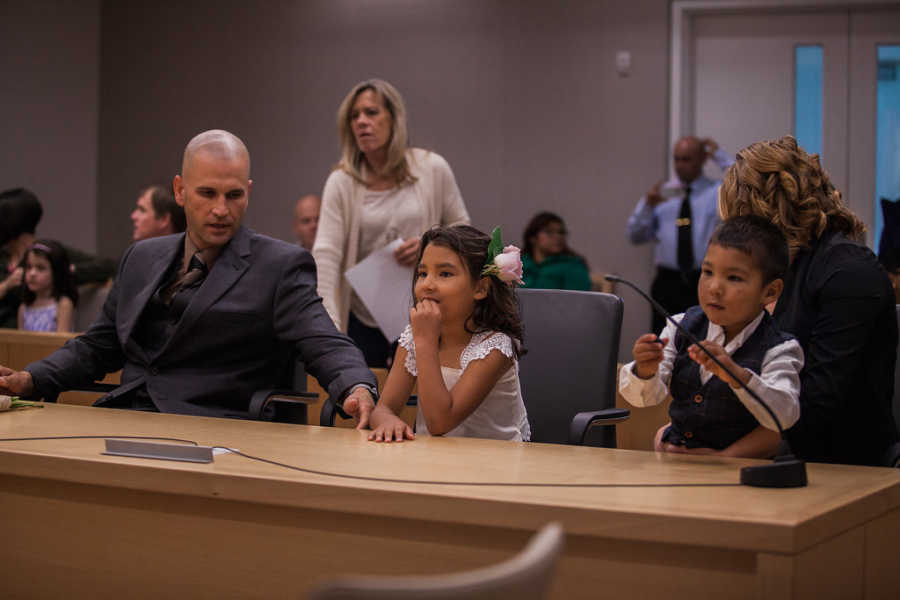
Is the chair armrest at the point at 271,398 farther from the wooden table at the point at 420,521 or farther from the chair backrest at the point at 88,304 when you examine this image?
the chair backrest at the point at 88,304

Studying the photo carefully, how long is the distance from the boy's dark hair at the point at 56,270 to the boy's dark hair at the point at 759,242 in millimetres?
3673

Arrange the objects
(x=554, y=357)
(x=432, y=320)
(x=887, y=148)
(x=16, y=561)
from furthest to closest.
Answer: (x=887, y=148), (x=554, y=357), (x=432, y=320), (x=16, y=561)

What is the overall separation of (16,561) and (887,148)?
5.75 metres

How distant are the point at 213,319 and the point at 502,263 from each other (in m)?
0.80

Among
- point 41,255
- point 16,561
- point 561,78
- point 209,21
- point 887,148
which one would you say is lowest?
point 16,561

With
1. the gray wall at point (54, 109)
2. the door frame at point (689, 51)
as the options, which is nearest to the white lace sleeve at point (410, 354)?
the door frame at point (689, 51)

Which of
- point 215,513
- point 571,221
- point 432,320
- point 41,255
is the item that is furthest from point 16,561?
point 571,221

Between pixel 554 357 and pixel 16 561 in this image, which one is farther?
pixel 554 357

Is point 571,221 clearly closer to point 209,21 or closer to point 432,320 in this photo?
point 209,21

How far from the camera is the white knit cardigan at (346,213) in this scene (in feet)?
12.5

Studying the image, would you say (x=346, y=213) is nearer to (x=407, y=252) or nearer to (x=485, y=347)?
(x=407, y=252)

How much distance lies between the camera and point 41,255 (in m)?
4.97

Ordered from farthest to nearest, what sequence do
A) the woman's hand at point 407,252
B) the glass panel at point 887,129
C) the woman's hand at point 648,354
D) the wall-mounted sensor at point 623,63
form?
the wall-mounted sensor at point 623,63 → the glass panel at point 887,129 → the woman's hand at point 407,252 → the woman's hand at point 648,354

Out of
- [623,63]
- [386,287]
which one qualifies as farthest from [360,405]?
[623,63]
